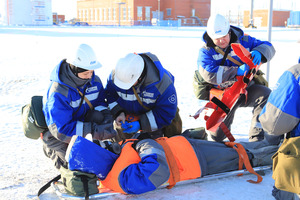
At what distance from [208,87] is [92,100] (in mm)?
1589

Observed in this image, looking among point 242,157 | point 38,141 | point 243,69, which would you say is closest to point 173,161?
point 242,157

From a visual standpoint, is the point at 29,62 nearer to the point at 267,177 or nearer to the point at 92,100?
the point at 92,100

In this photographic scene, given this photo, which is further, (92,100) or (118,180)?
(92,100)

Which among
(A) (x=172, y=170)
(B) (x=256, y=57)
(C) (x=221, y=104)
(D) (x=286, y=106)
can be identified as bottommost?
(A) (x=172, y=170)

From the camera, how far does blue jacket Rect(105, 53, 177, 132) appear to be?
3.52 meters

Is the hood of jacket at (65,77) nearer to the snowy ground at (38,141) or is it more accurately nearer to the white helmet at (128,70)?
the white helmet at (128,70)

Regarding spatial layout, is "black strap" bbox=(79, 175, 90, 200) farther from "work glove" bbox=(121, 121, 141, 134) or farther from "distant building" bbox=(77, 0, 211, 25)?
"distant building" bbox=(77, 0, 211, 25)

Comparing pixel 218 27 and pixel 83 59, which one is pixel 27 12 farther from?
pixel 83 59

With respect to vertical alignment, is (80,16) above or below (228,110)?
above

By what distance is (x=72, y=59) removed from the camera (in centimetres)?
308

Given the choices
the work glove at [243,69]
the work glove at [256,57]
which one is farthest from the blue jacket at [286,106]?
the work glove at [256,57]

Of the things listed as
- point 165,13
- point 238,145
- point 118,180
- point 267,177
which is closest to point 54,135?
point 118,180

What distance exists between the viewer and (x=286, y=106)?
2.16 meters

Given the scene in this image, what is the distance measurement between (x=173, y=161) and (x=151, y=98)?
3.33ft
